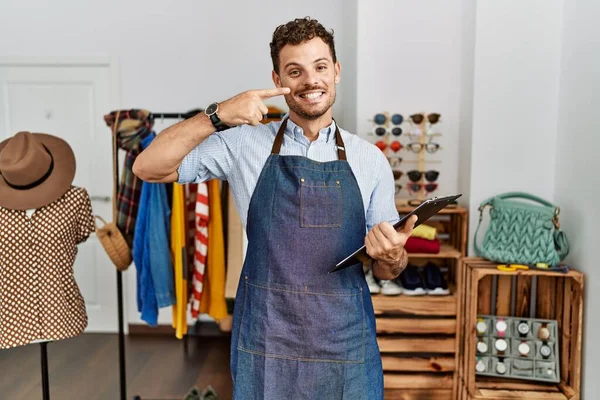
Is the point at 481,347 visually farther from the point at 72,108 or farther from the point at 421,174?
the point at 72,108

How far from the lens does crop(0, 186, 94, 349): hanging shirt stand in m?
2.03

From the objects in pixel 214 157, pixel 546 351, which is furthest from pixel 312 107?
pixel 546 351

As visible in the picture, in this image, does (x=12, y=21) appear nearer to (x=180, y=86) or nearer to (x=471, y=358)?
(x=180, y=86)

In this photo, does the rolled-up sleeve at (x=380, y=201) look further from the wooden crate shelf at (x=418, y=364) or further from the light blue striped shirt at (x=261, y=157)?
the wooden crate shelf at (x=418, y=364)

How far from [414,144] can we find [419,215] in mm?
1601

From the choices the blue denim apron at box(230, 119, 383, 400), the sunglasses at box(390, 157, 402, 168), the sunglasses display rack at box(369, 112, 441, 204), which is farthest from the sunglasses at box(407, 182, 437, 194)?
the blue denim apron at box(230, 119, 383, 400)

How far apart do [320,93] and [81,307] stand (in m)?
1.43

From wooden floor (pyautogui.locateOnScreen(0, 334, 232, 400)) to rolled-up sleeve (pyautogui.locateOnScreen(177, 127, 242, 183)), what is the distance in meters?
1.94

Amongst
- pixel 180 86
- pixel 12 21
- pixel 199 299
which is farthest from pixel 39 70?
pixel 199 299

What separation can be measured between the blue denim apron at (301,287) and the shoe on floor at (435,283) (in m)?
1.29

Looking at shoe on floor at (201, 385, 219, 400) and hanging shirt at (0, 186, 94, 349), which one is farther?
shoe on floor at (201, 385, 219, 400)

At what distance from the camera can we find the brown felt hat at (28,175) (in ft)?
6.56

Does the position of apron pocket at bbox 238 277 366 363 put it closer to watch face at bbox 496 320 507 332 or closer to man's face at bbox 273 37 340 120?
man's face at bbox 273 37 340 120

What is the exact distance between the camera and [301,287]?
1.43 m
